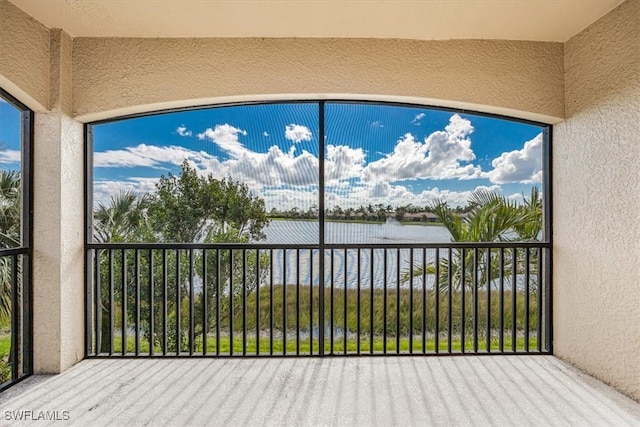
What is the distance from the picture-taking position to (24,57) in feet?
8.25

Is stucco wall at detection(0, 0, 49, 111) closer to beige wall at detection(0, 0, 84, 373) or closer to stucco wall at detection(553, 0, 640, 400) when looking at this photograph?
beige wall at detection(0, 0, 84, 373)

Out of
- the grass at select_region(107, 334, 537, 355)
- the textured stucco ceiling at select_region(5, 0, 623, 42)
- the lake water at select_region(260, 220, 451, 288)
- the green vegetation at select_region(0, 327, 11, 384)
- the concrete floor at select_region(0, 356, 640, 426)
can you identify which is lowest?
the concrete floor at select_region(0, 356, 640, 426)

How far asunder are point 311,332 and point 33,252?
81.2 inches

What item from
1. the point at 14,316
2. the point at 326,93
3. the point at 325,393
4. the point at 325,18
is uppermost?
the point at 325,18

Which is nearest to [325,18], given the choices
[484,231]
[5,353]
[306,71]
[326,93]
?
[306,71]

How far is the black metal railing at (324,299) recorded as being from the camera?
3.08 m

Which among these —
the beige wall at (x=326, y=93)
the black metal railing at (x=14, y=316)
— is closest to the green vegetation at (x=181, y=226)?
the beige wall at (x=326, y=93)

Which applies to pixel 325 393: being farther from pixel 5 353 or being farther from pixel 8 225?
pixel 8 225

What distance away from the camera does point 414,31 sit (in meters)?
2.78

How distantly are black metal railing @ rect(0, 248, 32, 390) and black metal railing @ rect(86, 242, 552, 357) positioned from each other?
45 cm

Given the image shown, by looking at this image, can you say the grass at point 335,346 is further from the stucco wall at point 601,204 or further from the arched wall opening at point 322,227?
the stucco wall at point 601,204

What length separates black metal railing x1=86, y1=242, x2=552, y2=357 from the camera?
10.1 feet

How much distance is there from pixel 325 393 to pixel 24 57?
9.42 feet

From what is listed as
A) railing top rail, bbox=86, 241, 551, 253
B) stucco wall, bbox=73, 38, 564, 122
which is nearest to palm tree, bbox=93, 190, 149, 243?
railing top rail, bbox=86, 241, 551, 253
